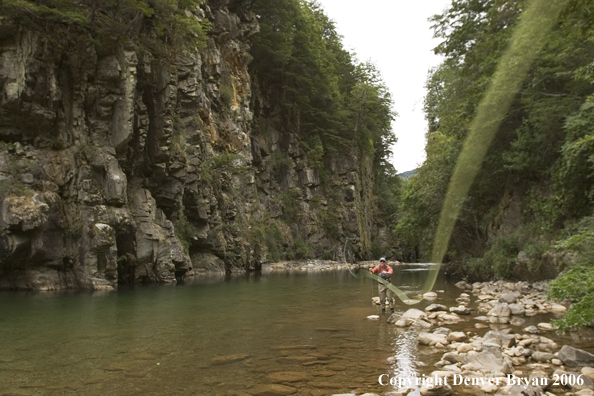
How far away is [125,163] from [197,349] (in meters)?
17.4

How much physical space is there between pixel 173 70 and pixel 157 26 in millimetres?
2909

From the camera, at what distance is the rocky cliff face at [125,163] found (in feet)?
61.1

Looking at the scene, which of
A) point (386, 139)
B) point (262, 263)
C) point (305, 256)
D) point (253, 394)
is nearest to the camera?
point (253, 394)

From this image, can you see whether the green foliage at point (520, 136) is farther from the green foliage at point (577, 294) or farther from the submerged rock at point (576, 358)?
the submerged rock at point (576, 358)

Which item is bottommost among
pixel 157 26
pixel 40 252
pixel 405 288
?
pixel 405 288

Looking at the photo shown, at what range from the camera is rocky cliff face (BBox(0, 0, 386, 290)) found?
18609mm

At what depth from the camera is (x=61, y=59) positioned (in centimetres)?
2058

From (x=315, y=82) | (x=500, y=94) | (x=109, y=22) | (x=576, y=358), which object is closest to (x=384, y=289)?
(x=576, y=358)

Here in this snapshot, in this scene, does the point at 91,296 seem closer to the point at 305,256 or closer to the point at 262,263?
the point at 262,263

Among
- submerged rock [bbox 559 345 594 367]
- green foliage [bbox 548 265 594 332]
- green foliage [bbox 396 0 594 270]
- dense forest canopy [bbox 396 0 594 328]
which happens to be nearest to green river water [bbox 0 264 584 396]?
submerged rock [bbox 559 345 594 367]

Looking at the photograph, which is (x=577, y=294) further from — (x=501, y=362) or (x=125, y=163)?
(x=125, y=163)

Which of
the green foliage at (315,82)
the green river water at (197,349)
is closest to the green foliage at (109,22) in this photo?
the green river water at (197,349)

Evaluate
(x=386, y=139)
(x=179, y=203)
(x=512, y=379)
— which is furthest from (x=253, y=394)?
(x=386, y=139)

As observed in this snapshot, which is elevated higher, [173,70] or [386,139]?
[386,139]
